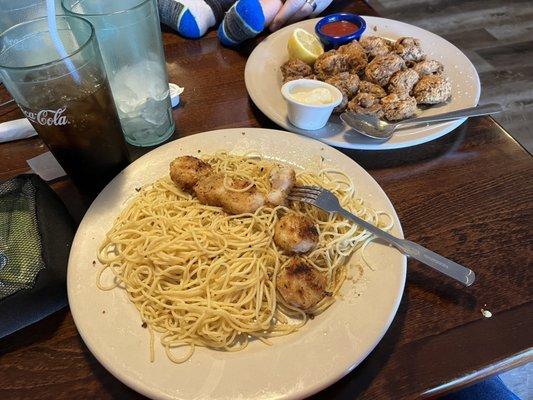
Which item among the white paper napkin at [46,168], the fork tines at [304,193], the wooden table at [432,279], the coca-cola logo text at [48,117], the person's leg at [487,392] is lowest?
the person's leg at [487,392]

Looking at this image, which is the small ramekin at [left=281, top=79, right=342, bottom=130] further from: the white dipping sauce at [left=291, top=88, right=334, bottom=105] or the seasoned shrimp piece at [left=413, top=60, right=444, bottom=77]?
the seasoned shrimp piece at [left=413, top=60, right=444, bottom=77]

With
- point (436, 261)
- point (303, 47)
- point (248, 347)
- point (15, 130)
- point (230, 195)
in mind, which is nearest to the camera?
point (248, 347)

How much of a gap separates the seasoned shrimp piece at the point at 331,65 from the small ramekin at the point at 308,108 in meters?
0.20

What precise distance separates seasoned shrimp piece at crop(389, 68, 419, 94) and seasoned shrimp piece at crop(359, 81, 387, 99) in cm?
4

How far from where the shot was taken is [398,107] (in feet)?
5.31

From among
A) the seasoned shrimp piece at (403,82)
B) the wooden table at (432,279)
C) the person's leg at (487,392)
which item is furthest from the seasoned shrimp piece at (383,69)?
the person's leg at (487,392)

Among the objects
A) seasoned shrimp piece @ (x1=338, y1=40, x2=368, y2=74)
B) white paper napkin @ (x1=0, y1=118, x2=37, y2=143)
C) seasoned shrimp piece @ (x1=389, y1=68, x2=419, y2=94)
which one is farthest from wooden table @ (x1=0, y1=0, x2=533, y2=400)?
seasoned shrimp piece @ (x1=338, y1=40, x2=368, y2=74)

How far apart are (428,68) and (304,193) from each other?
93 cm

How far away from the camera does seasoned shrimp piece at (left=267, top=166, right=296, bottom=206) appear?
127 cm

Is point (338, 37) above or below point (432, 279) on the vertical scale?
above

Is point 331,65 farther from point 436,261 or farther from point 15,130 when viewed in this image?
point 15,130

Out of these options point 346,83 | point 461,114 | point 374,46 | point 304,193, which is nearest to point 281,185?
point 304,193

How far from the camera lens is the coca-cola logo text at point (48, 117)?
1.12 meters

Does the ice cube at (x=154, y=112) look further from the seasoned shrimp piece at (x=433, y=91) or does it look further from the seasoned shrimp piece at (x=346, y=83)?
the seasoned shrimp piece at (x=433, y=91)
